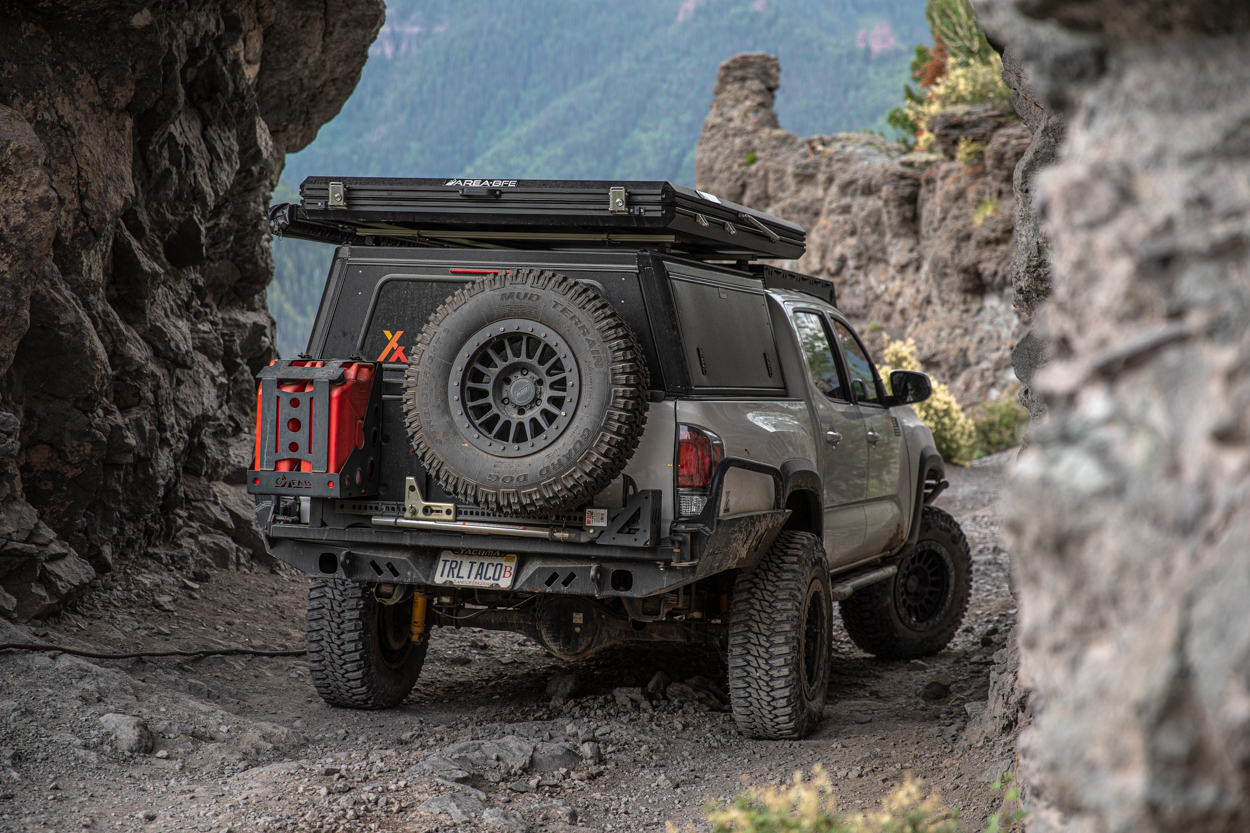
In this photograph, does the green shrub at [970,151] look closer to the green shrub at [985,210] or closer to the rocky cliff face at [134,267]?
the green shrub at [985,210]

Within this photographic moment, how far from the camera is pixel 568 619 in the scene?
16.7ft

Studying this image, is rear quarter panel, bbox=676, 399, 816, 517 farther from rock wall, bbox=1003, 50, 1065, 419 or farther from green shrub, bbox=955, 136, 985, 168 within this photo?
green shrub, bbox=955, 136, 985, 168

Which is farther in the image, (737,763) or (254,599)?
(254,599)

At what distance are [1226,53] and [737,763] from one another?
3.60 metres

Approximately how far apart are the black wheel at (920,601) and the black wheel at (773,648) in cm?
176

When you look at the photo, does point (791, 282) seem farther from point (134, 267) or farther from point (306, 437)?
point (134, 267)

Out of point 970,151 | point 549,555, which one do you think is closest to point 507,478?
point 549,555

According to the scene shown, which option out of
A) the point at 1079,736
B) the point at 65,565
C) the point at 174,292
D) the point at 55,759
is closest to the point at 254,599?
the point at 65,565

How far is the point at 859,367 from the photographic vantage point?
249 inches

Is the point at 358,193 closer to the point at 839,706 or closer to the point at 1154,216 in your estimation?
the point at 839,706

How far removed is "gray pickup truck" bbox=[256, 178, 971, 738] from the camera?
4.29 meters

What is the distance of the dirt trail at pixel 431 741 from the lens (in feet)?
12.9

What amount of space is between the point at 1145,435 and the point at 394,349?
12.3 feet

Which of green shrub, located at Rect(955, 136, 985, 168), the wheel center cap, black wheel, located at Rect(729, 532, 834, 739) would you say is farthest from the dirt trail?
green shrub, located at Rect(955, 136, 985, 168)
